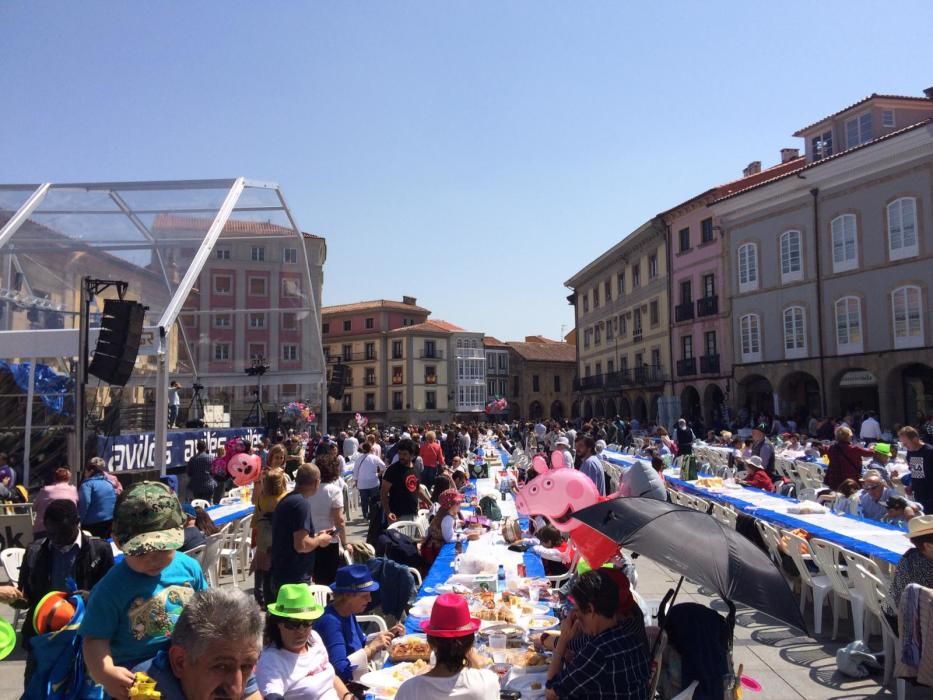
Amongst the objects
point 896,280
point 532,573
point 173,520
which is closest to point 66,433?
point 532,573

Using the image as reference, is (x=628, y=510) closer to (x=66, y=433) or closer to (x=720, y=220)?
(x=66, y=433)

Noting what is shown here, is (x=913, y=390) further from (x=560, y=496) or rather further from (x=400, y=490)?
(x=560, y=496)

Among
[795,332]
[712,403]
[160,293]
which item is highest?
[795,332]

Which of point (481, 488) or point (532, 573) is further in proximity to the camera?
point (481, 488)

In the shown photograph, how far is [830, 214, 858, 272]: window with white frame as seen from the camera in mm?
25578

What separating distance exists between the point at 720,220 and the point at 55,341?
27407 mm

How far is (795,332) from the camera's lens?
2800 centimetres

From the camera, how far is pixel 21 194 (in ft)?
47.5

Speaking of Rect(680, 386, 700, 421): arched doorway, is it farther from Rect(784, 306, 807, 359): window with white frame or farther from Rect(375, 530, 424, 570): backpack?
Rect(375, 530, 424, 570): backpack

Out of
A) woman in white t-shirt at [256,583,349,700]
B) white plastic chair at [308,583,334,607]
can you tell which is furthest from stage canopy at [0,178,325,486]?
woman in white t-shirt at [256,583,349,700]

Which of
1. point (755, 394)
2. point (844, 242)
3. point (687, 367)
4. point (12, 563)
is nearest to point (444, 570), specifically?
point (12, 563)

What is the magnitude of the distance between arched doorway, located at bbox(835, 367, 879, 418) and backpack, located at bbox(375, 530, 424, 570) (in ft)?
74.9

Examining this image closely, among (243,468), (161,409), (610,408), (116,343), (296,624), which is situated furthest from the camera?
(610,408)

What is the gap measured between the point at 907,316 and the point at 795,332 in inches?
179
